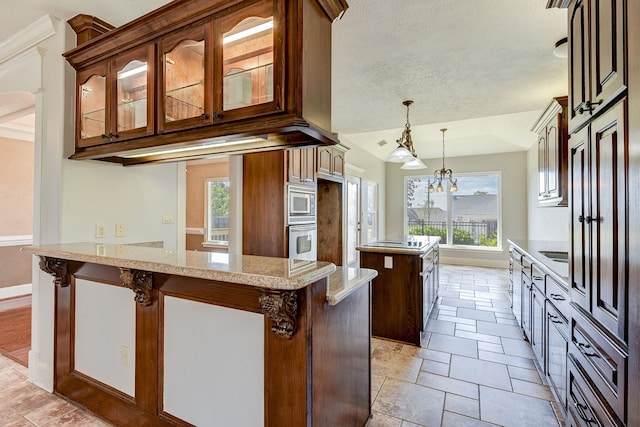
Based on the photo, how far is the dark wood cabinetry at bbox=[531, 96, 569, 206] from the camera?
9.11 feet

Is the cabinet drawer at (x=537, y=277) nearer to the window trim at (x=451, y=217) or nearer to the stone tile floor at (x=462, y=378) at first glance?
the stone tile floor at (x=462, y=378)

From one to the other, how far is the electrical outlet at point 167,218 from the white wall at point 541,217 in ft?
14.3

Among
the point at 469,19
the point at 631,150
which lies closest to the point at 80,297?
the point at 631,150

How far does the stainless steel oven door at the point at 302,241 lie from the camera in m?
3.49

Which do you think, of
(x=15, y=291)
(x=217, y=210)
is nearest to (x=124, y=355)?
(x=15, y=291)

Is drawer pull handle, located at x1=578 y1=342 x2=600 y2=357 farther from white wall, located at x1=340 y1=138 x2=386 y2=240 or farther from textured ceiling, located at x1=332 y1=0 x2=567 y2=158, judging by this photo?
white wall, located at x1=340 y1=138 x2=386 y2=240

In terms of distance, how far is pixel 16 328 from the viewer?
3.57 meters

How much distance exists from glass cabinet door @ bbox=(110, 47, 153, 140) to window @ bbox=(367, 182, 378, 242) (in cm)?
577

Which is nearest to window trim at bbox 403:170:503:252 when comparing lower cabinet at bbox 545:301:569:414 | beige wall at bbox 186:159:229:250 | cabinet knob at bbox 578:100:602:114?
beige wall at bbox 186:159:229:250

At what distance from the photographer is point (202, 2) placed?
5.51ft

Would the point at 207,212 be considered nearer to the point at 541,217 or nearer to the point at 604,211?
the point at 541,217

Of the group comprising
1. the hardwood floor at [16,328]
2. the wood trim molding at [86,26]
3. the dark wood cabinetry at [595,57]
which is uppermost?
the wood trim molding at [86,26]

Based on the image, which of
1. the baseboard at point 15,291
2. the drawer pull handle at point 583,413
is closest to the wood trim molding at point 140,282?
the drawer pull handle at point 583,413

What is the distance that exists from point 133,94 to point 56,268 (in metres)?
1.35
